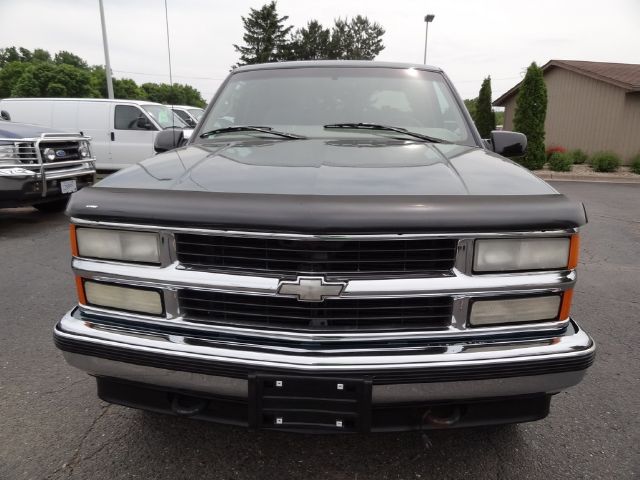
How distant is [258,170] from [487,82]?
23.3 m

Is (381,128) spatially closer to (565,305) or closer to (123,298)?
(565,305)

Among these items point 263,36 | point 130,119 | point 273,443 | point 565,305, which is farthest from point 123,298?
point 263,36

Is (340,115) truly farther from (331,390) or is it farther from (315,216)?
(331,390)

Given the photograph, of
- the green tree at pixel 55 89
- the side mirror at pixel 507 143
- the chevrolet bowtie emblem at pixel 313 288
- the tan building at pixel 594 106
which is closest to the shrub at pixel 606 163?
the tan building at pixel 594 106

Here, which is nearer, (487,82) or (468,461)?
(468,461)

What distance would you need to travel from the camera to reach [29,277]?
4703 millimetres

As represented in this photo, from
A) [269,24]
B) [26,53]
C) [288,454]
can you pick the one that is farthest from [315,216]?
[26,53]

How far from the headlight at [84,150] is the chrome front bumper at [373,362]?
6750 mm

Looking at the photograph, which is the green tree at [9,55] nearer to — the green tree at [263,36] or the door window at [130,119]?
the green tree at [263,36]

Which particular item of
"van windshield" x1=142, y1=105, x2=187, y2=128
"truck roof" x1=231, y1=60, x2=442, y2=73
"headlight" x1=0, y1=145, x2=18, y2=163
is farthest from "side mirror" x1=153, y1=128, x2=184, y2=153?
"van windshield" x1=142, y1=105, x2=187, y2=128

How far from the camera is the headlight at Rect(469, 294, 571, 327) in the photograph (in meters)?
1.72

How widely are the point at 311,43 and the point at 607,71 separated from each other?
43.0 m

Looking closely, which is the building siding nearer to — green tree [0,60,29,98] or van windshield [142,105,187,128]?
van windshield [142,105,187,128]

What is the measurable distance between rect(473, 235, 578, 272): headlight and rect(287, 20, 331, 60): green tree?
55408mm
